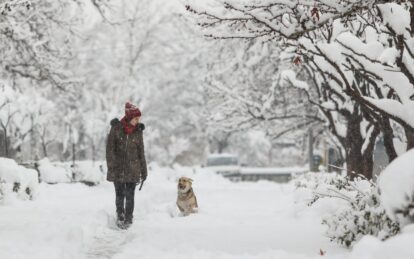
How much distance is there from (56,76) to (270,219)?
7695mm

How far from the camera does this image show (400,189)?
179 inches

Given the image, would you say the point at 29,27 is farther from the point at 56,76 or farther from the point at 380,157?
the point at 380,157

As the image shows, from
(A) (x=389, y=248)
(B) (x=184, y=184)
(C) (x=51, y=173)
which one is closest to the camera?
(A) (x=389, y=248)

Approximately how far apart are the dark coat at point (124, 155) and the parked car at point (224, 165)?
22463 millimetres

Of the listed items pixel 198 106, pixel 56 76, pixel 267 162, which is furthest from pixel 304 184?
pixel 267 162

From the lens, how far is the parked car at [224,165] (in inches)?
1226

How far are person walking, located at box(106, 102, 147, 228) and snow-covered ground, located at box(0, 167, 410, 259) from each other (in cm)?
36

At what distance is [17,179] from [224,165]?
20.8 m

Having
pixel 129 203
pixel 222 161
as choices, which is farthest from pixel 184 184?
pixel 222 161

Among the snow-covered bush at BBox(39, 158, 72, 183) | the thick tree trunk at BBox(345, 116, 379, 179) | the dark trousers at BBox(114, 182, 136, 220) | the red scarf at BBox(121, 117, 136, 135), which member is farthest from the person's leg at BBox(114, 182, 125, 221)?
the snow-covered bush at BBox(39, 158, 72, 183)

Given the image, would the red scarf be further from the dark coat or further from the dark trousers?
the dark trousers

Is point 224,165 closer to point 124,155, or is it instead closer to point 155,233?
point 124,155

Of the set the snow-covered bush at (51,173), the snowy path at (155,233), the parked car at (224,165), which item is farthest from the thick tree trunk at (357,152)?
the parked car at (224,165)

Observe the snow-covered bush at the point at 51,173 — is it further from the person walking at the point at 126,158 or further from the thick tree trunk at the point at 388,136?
the thick tree trunk at the point at 388,136
